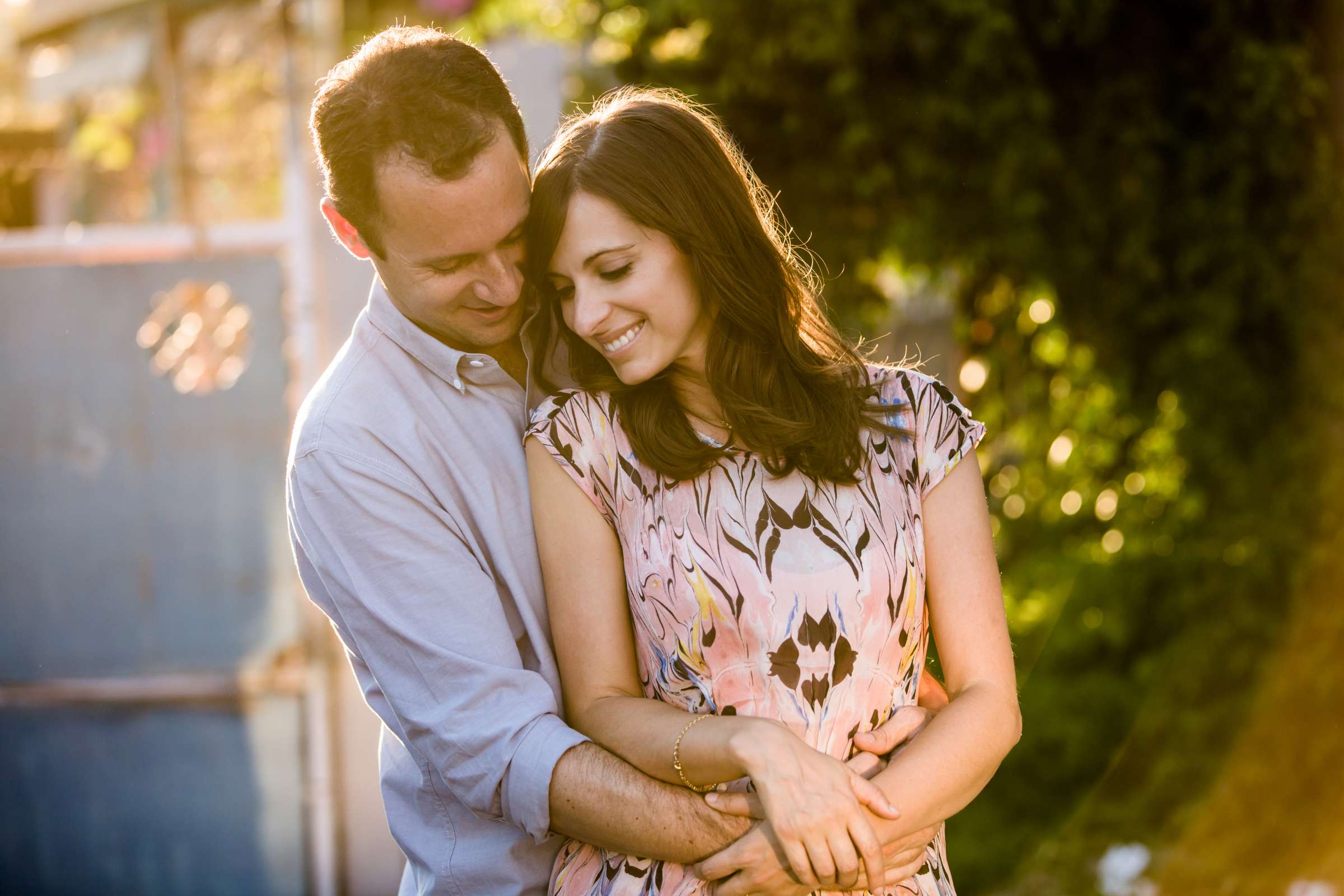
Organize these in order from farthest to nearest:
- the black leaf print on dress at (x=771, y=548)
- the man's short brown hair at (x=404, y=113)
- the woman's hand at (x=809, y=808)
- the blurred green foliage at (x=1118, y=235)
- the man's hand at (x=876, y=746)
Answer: the blurred green foliage at (x=1118, y=235), the man's short brown hair at (x=404, y=113), the black leaf print on dress at (x=771, y=548), the man's hand at (x=876, y=746), the woman's hand at (x=809, y=808)

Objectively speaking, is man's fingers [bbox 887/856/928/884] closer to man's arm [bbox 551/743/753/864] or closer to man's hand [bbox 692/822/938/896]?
man's hand [bbox 692/822/938/896]

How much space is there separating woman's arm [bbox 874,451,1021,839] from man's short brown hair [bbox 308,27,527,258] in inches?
40.6

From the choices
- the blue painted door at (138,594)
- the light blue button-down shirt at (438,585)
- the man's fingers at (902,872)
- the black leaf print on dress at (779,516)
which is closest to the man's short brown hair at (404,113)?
the light blue button-down shirt at (438,585)

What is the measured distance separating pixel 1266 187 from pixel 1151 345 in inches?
22.8

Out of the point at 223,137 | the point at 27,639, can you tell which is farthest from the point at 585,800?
the point at 223,137

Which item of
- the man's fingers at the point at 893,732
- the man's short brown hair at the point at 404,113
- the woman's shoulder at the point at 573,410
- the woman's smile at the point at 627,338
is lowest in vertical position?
the man's fingers at the point at 893,732

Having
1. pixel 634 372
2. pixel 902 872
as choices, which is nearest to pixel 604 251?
pixel 634 372

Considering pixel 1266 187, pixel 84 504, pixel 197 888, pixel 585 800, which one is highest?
pixel 1266 187

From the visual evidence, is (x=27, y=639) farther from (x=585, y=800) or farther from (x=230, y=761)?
(x=585, y=800)

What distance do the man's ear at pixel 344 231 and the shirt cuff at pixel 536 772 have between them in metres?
0.95

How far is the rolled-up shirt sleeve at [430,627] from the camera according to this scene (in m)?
1.81

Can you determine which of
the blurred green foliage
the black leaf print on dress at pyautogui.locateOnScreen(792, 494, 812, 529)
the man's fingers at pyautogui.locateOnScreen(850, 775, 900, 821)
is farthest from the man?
the blurred green foliage

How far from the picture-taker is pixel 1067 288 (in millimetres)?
3658

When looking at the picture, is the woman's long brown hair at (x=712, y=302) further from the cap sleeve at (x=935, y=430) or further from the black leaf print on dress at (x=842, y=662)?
the black leaf print on dress at (x=842, y=662)
